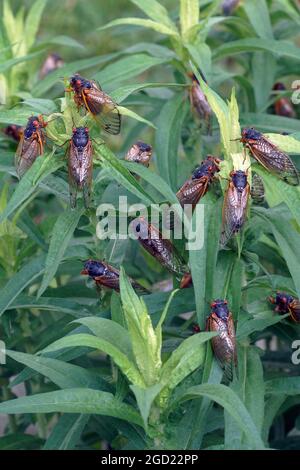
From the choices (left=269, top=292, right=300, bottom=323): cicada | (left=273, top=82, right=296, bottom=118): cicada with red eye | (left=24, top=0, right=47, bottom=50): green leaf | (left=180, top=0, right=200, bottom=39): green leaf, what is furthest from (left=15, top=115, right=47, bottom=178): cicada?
(left=273, top=82, right=296, bottom=118): cicada with red eye

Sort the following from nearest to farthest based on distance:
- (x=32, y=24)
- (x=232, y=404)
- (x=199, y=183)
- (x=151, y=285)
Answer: (x=232, y=404) < (x=199, y=183) < (x=151, y=285) < (x=32, y=24)

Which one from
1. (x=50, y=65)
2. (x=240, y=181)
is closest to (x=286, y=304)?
(x=240, y=181)

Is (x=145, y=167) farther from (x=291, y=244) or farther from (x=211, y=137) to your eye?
(x=211, y=137)

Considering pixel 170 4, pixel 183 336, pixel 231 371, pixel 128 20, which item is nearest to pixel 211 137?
pixel 128 20

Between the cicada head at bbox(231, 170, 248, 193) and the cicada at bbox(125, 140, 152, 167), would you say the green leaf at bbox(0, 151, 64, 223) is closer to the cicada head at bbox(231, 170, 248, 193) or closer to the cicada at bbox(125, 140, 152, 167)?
the cicada at bbox(125, 140, 152, 167)

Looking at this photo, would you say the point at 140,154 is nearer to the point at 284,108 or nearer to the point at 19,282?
the point at 19,282

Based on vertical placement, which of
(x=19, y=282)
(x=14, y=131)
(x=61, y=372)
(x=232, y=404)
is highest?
(x=14, y=131)

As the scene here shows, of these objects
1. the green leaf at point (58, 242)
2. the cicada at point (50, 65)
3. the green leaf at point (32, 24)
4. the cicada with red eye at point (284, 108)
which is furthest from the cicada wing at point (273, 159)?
the cicada at point (50, 65)
